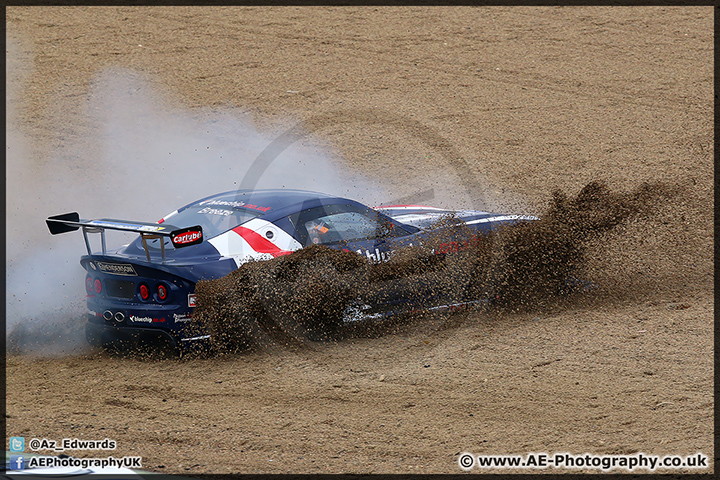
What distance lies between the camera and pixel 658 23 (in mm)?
14312

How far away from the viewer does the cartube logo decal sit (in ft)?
15.0

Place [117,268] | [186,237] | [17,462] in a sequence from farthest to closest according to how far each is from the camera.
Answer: [117,268] → [186,237] → [17,462]

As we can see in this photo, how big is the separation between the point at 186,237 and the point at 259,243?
2.45 ft

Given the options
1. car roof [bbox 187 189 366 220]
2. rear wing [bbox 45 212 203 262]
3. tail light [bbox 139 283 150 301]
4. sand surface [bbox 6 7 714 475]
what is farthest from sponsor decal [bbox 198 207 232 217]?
sand surface [bbox 6 7 714 475]

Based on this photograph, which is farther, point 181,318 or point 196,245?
point 196,245

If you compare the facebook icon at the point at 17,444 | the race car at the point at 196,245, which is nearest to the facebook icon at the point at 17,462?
the facebook icon at the point at 17,444

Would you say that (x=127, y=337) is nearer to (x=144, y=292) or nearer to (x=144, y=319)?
(x=144, y=319)

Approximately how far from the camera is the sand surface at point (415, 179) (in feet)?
13.6

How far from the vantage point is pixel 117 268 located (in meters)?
5.04

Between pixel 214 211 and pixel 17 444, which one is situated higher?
pixel 214 211

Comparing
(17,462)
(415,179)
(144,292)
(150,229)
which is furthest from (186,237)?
(415,179)

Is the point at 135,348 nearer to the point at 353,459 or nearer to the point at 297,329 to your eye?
the point at 297,329

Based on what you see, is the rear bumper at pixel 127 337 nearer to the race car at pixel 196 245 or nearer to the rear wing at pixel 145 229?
the race car at pixel 196 245

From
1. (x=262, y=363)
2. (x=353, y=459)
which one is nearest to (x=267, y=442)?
(x=353, y=459)
